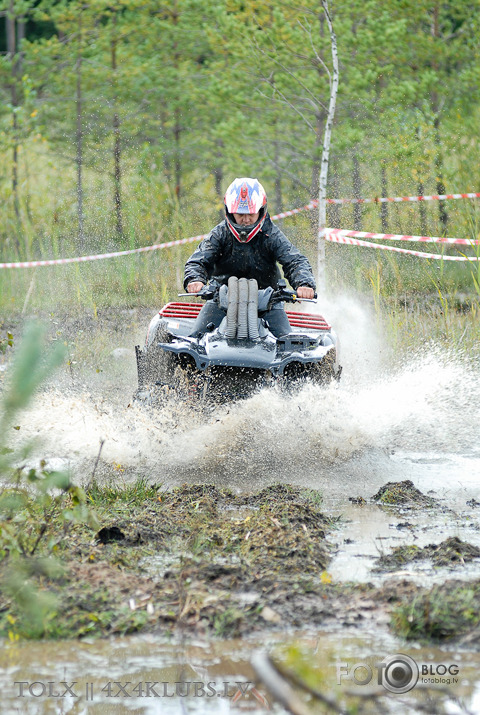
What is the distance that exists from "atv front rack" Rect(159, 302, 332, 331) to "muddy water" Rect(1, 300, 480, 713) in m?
0.71

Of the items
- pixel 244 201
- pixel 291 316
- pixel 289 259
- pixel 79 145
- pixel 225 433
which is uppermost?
pixel 79 145

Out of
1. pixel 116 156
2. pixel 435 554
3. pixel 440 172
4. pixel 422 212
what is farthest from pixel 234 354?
pixel 116 156

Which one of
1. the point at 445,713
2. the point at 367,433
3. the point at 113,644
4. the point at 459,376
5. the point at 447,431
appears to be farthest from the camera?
the point at 459,376

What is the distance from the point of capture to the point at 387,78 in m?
→ 17.7

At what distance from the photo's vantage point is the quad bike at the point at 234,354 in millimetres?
7145

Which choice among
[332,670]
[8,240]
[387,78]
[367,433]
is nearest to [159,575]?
[332,670]

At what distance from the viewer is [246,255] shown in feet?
26.7

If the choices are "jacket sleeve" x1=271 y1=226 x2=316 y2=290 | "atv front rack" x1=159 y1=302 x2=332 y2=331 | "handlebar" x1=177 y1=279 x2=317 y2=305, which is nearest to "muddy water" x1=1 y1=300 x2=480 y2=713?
"atv front rack" x1=159 y1=302 x2=332 y2=331

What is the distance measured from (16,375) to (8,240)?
46.2 ft

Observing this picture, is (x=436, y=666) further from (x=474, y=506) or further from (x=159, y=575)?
(x=474, y=506)

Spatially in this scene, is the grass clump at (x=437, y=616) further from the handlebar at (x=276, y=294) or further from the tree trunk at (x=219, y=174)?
the tree trunk at (x=219, y=174)

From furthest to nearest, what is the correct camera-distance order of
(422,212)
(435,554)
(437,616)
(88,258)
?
(422,212) → (88,258) → (435,554) → (437,616)

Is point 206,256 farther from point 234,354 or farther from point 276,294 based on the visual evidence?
point 234,354

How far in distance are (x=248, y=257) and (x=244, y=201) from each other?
0.54 m
